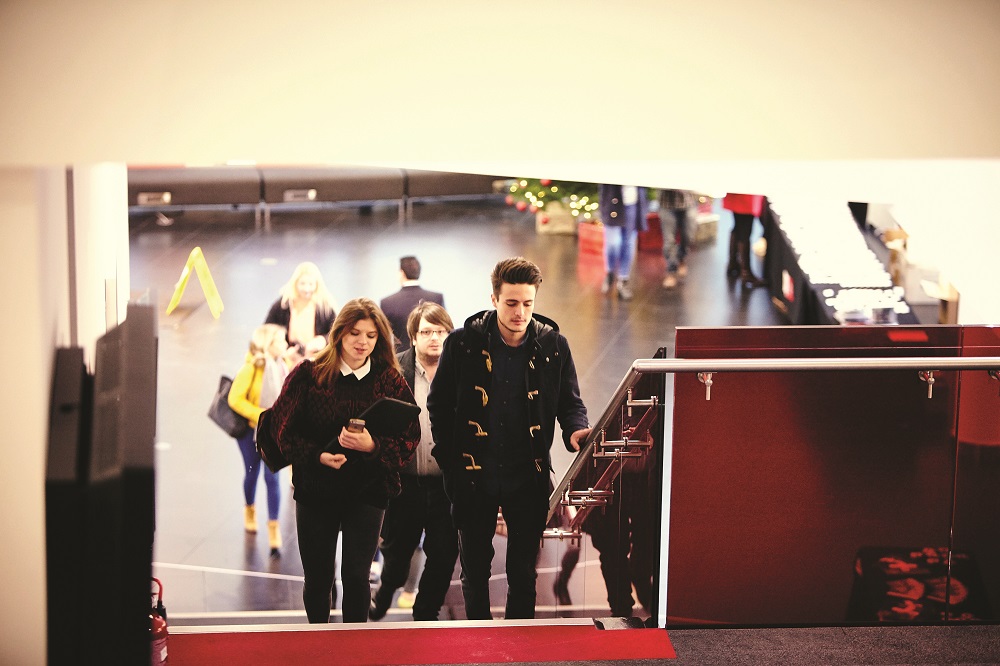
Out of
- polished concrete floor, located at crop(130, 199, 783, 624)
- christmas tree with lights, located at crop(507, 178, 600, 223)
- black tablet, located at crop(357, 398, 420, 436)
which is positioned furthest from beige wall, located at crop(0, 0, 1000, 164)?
christmas tree with lights, located at crop(507, 178, 600, 223)

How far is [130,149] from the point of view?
11.3 feet

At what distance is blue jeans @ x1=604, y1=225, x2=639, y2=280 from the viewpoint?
1257cm

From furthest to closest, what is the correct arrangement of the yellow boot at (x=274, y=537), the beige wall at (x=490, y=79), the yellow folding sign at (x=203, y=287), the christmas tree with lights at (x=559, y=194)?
the christmas tree with lights at (x=559, y=194) < the yellow folding sign at (x=203, y=287) < the yellow boot at (x=274, y=537) < the beige wall at (x=490, y=79)

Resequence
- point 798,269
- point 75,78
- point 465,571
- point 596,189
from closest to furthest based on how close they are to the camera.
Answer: point 75,78 → point 465,571 → point 798,269 → point 596,189

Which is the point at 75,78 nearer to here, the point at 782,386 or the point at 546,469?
the point at 546,469

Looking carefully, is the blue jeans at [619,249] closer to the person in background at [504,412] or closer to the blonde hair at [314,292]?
the blonde hair at [314,292]

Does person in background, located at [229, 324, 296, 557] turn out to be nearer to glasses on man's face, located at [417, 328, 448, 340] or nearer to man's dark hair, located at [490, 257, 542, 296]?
glasses on man's face, located at [417, 328, 448, 340]

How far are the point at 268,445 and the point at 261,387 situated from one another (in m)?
2.74

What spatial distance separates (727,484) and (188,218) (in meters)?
12.3

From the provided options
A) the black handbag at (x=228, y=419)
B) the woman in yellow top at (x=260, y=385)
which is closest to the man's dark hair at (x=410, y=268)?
the woman in yellow top at (x=260, y=385)

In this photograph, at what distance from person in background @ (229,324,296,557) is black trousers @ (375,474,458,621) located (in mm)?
2306

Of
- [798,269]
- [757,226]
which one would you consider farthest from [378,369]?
[757,226]

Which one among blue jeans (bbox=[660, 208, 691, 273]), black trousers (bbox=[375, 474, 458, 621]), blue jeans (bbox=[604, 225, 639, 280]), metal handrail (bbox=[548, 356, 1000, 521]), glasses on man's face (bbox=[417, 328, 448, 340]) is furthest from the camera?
blue jeans (bbox=[660, 208, 691, 273])

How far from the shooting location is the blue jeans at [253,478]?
24.4 ft
